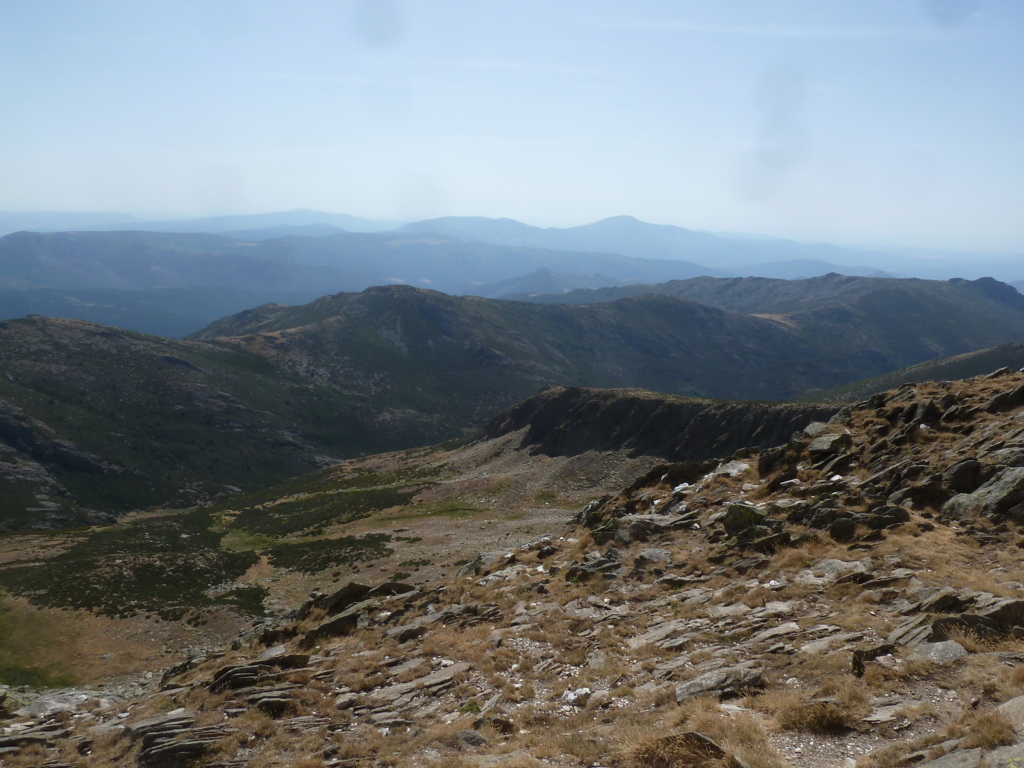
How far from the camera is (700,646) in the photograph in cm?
1575

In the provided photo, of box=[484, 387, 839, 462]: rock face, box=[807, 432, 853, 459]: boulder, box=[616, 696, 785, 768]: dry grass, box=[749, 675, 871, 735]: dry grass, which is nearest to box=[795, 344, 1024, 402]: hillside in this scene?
box=[484, 387, 839, 462]: rock face

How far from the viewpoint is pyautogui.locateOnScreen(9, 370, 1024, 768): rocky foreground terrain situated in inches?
420

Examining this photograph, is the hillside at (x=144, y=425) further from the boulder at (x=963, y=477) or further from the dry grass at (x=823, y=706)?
the boulder at (x=963, y=477)

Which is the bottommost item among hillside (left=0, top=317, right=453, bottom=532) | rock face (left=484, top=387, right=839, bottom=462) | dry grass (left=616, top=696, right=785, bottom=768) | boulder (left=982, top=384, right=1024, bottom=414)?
hillside (left=0, top=317, right=453, bottom=532)

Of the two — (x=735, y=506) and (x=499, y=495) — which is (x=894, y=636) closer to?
(x=735, y=506)

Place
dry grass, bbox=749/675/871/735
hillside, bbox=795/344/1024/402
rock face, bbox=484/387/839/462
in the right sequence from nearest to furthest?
dry grass, bbox=749/675/871/735 → rock face, bbox=484/387/839/462 → hillside, bbox=795/344/1024/402

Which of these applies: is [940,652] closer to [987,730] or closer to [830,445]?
[987,730]

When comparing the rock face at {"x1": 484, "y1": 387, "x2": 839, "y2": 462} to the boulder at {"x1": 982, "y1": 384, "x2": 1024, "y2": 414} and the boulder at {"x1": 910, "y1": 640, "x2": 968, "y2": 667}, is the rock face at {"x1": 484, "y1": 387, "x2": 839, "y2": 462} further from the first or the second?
the boulder at {"x1": 910, "y1": 640, "x2": 968, "y2": 667}

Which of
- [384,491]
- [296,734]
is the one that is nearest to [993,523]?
[296,734]

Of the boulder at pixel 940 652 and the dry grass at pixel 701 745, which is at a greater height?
the boulder at pixel 940 652

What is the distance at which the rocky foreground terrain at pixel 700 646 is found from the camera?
1067 centimetres

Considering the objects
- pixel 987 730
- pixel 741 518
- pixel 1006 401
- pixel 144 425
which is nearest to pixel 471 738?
pixel 987 730

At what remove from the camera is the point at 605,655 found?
54.8 feet

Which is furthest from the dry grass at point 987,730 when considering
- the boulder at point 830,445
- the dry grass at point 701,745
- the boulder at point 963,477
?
the boulder at point 830,445
